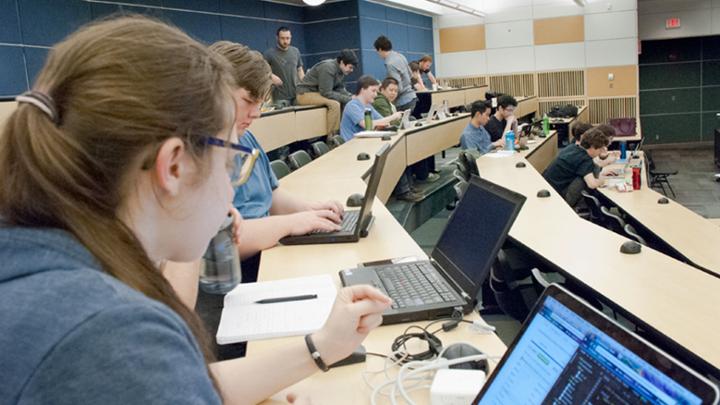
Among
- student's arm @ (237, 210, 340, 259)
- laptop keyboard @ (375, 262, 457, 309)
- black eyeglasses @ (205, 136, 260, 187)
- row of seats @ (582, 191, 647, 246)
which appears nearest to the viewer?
black eyeglasses @ (205, 136, 260, 187)

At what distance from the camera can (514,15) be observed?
1287 cm

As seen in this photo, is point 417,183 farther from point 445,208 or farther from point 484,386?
point 484,386

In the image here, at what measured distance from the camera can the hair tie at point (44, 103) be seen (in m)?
0.66

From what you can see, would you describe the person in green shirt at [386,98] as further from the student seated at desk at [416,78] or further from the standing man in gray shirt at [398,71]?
the student seated at desk at [416,78]

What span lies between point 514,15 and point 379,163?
11856 millimetres

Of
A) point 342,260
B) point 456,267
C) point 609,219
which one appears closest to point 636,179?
point 609,219

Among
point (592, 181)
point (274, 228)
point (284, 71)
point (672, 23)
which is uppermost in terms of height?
point (672, 23)

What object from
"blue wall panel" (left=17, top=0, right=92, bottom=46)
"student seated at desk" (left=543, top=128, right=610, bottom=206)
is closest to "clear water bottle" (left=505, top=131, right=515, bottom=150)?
"student seated at desk" (left=543, top=128, right=610, bottom=206)

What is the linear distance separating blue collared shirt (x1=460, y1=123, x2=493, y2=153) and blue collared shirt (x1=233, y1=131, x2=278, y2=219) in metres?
4.50

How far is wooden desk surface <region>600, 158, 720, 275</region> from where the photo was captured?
336 centimetres

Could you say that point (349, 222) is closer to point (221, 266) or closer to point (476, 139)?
point (221, 266)

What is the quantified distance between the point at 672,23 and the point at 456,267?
513 inches

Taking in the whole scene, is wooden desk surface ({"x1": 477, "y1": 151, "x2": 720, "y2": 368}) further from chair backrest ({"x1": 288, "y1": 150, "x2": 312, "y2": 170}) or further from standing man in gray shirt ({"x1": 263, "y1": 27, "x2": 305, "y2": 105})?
standing man in gray shirt ({"x1": 263, "y1": 27, "x2": 305, "y2": 105})

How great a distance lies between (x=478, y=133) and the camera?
674 cm
